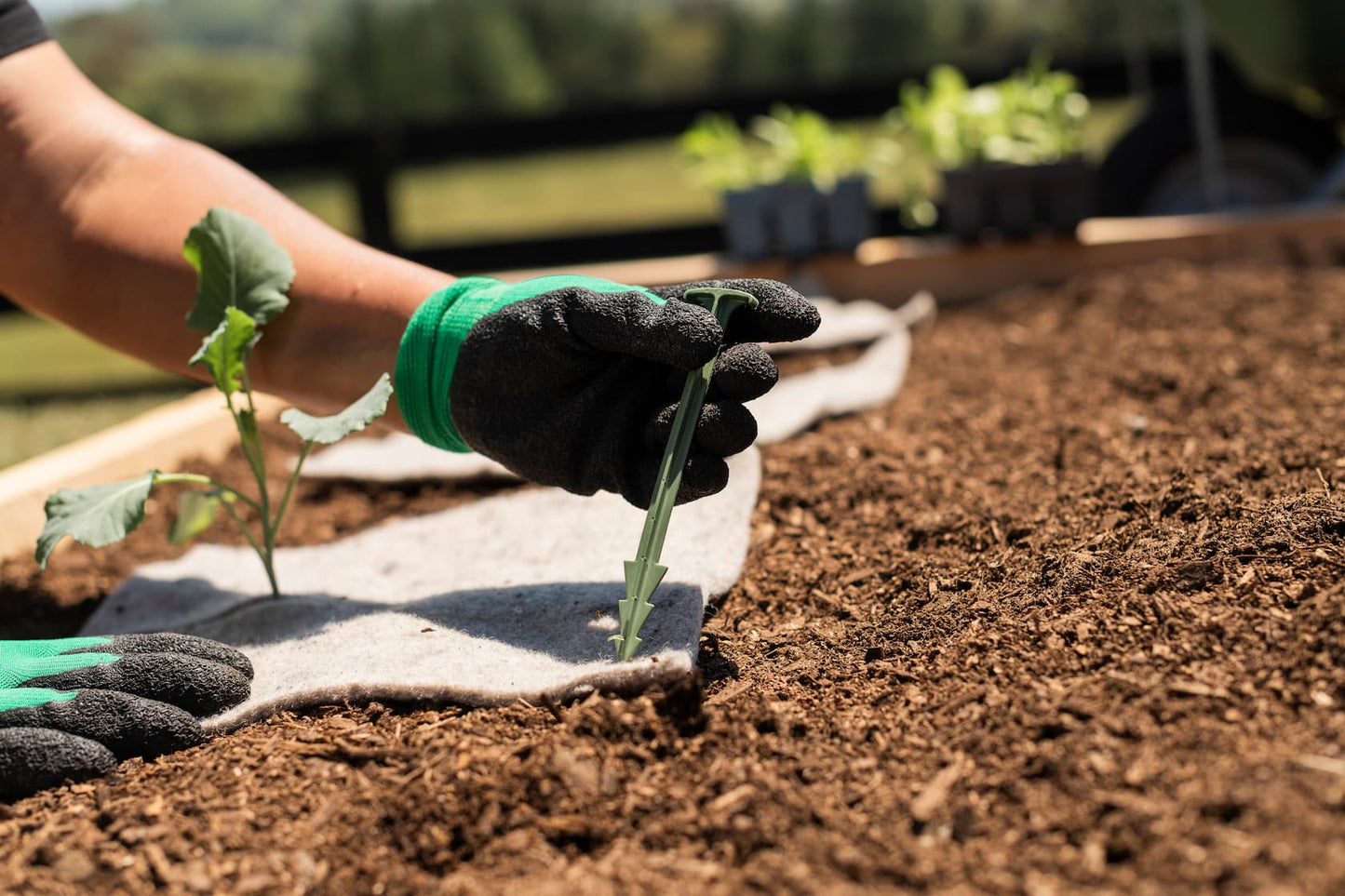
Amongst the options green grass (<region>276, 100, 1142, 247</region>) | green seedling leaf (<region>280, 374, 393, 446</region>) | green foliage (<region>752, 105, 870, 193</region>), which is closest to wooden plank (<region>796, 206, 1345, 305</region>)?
green foliage (<region>752, 105, 870, 193</region>)

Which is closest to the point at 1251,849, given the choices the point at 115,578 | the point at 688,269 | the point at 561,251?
the point at 115,578

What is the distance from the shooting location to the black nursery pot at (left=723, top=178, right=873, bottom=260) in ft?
12.9

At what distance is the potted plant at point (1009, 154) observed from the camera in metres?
3.83

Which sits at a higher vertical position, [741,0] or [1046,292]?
[741,0]

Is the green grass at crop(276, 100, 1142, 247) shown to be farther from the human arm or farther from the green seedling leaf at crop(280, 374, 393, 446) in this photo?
the green seedling leaf at crop(280, 374, 393, 446)

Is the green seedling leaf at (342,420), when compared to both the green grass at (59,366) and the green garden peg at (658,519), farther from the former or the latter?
the green grass at (59,366)

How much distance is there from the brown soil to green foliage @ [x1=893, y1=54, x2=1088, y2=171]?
2.23 metres

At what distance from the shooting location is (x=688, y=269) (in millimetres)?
4020

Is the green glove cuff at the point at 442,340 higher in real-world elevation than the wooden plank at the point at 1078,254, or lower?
A: higher

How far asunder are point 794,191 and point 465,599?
8.25 ft

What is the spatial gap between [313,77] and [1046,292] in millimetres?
11529

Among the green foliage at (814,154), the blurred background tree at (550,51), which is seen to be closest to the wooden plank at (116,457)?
the green foliage at (814,154)

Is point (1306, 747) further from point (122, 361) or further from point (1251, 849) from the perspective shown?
point (122, 361)

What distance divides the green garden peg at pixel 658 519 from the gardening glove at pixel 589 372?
3cm
